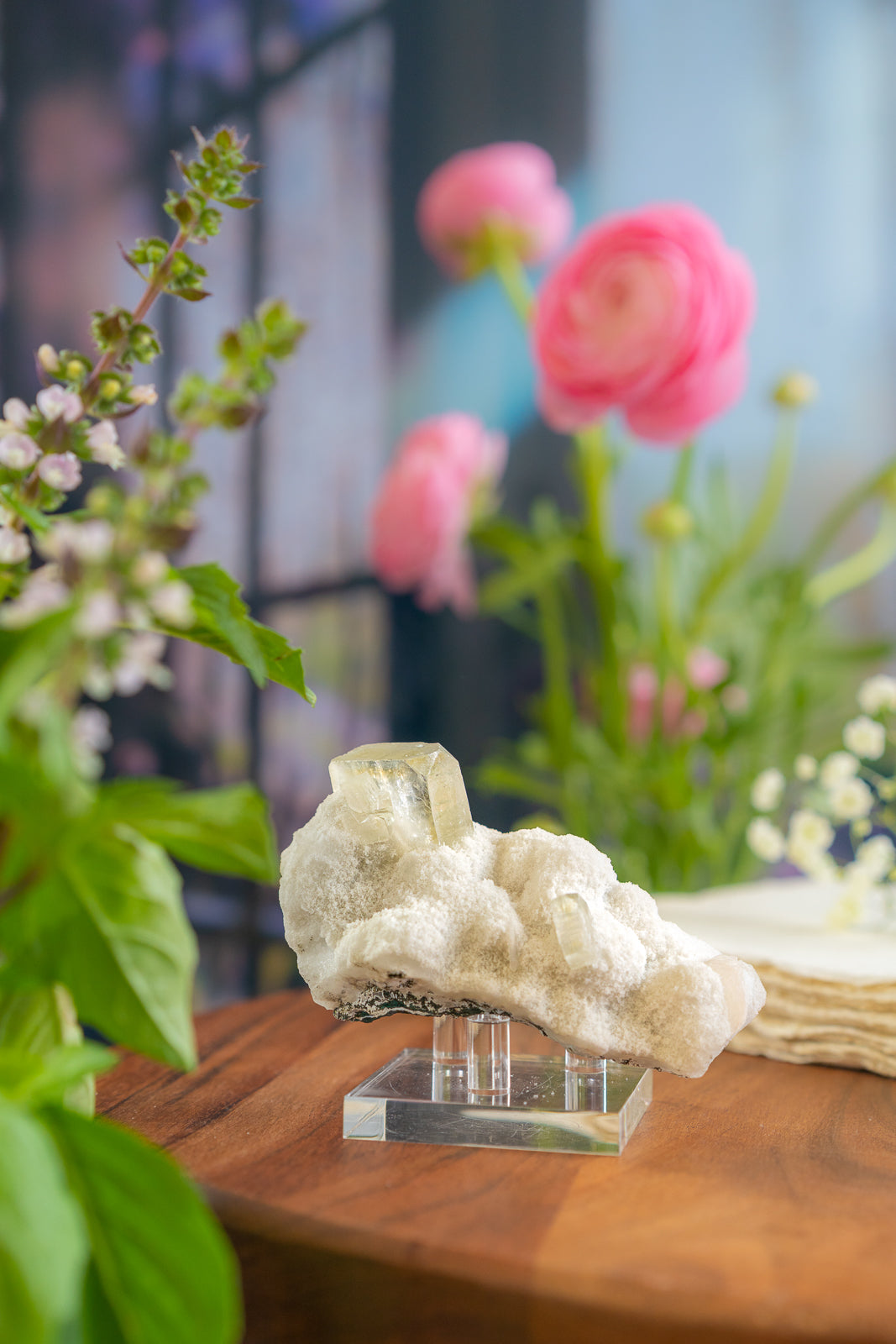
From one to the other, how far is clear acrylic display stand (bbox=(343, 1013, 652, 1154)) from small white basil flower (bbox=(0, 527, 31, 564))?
0.90ft

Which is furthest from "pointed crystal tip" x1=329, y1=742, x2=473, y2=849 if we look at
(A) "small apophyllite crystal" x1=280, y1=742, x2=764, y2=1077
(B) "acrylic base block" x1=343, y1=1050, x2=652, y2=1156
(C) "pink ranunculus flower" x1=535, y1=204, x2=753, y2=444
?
(C) "pink ranunculus flower" x1=535, y1=204, x2=753, y2=444

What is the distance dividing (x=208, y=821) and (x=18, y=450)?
165 millimetres

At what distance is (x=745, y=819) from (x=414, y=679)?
453 mm

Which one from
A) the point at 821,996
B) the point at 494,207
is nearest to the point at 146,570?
the point at 821,996

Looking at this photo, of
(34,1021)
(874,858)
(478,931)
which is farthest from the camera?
(874,858)

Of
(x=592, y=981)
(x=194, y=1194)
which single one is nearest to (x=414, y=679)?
(x=592, y=981)

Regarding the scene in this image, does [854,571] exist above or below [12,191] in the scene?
below

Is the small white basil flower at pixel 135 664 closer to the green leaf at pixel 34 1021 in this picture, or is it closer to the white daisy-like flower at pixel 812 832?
the green leaf at pixel 34 1021

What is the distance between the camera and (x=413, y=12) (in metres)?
1.38

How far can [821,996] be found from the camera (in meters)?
0.63

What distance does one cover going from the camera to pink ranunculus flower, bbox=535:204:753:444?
0.97m

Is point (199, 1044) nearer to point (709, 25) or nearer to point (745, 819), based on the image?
point (745, 819)

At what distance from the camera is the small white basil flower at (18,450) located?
1.30ft

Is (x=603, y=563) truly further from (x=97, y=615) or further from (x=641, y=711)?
(x=97, y=615)
